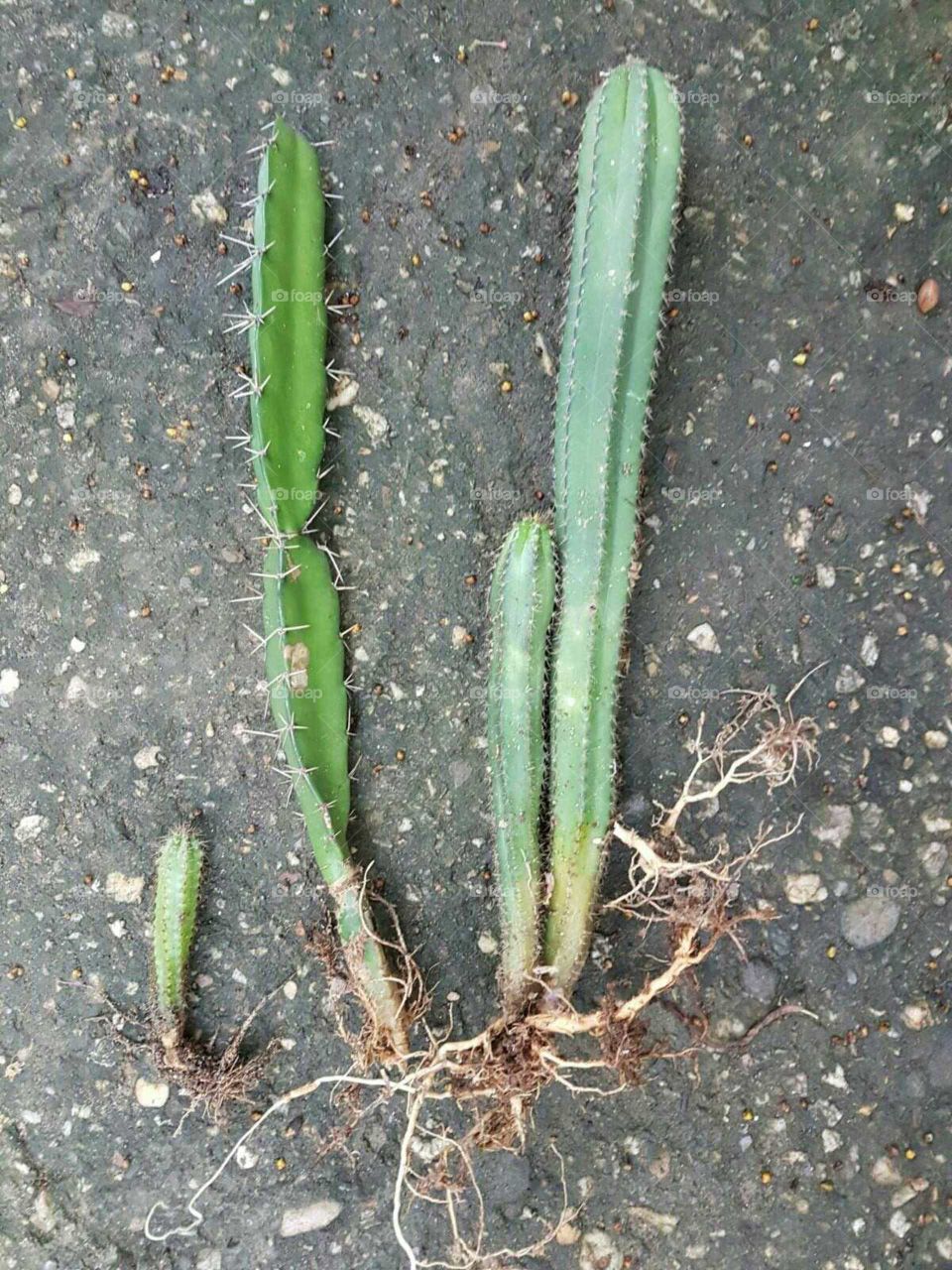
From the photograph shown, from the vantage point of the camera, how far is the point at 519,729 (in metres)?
1.64

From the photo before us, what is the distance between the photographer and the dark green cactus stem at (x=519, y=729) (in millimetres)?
1608

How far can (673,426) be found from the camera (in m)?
1.76

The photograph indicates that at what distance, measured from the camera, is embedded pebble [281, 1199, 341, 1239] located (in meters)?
1.85

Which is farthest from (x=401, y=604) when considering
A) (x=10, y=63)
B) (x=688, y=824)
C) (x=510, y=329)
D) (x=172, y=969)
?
(x=10, y=63)

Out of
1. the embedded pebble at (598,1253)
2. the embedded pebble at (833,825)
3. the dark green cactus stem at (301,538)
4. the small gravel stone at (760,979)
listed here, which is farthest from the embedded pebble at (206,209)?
the embedded pebble at (598,1253)

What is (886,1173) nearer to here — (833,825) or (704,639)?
(833,825)

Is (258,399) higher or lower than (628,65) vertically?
lower

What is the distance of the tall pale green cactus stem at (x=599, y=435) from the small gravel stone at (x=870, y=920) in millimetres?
559

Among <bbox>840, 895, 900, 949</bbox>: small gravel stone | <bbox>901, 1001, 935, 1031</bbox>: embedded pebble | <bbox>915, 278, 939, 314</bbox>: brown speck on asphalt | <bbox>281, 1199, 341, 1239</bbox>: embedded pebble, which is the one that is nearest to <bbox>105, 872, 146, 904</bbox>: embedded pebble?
<bbox>281, 1199, 341, 1239</bbox>: embedded pebble

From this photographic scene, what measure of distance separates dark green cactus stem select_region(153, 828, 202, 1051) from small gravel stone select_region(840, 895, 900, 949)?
1.35m

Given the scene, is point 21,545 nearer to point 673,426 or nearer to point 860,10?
point 673,426

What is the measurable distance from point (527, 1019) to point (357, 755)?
2.01ft

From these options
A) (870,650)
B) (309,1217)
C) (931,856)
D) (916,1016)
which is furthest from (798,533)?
(309,1217)

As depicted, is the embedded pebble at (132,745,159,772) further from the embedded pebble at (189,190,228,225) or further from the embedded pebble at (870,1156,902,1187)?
the embedded pebble at (870,1156,902,1187)
